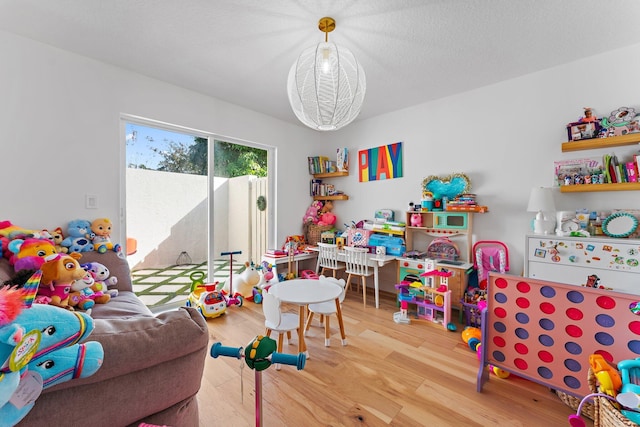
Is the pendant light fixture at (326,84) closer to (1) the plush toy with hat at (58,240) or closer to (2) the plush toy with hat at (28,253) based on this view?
(2) the plush toy with hat at (28,253)

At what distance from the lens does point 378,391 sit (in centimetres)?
163

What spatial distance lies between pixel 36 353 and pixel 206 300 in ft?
7.23

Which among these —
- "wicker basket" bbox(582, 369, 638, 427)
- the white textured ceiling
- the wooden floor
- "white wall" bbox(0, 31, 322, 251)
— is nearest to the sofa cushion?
the wooden floor

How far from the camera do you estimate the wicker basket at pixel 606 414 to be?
0.98 m

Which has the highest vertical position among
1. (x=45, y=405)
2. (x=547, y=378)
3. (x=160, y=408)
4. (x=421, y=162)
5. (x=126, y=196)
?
(x=421, y=162)

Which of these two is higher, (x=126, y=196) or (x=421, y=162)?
(x=421, y=162)

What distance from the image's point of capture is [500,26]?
1844mm

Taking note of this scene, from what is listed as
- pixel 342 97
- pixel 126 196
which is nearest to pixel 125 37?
pixel 126 196

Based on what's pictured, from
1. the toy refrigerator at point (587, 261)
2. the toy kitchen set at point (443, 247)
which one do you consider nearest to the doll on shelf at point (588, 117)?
the toy refrigerator at point (587, 261)

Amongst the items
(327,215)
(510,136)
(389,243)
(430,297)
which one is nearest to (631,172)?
(510,136)

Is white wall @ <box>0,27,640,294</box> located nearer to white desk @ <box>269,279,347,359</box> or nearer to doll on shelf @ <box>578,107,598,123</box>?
doll on shelf @ <box>578,107,598,123</box>

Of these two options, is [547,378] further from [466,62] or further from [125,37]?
[125,37]

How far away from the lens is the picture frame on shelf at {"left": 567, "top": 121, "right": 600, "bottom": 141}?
2164 millimetres

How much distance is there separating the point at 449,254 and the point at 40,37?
13.6ft
